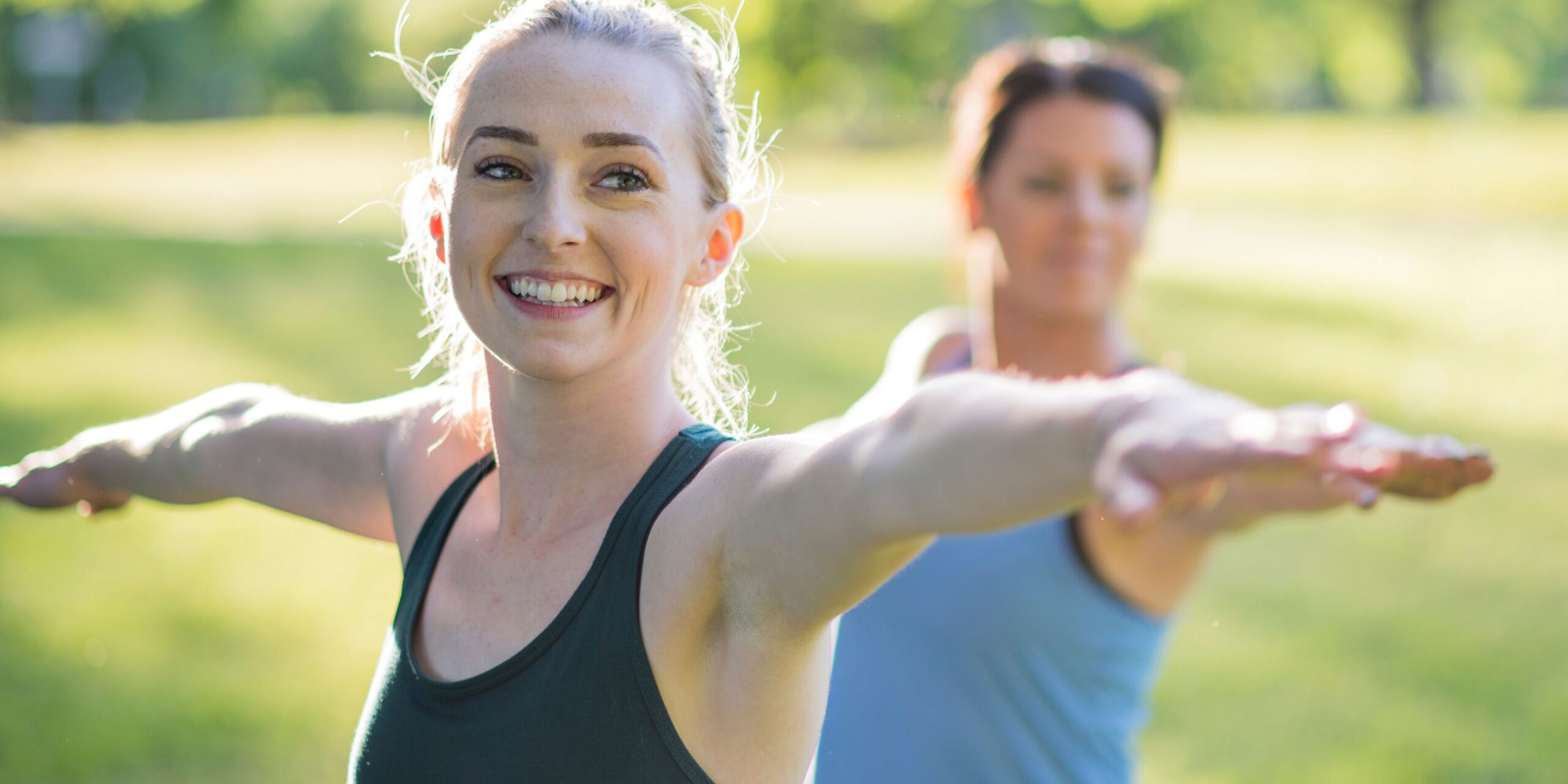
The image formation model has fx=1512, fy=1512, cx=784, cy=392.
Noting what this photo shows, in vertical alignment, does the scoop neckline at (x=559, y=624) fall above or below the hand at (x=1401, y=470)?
below

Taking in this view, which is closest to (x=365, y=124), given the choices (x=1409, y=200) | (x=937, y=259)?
(x=937, y=259)

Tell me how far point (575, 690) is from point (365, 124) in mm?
40815

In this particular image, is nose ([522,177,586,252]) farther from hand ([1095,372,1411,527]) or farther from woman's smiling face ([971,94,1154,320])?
woman's smiling face ([971,94,1154,320])

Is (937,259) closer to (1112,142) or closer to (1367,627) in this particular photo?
(1367,627)

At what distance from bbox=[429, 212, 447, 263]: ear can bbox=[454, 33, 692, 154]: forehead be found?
0.29 metres

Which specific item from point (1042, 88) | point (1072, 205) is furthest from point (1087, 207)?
point (1042, 88)

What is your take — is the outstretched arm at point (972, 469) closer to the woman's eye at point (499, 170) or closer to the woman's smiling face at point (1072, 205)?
the woman's eye at point (499, 170)

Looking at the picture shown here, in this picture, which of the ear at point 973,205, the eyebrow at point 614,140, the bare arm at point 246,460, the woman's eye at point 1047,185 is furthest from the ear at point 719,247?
the ear at point 973,205

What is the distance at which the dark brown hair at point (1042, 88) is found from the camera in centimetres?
394

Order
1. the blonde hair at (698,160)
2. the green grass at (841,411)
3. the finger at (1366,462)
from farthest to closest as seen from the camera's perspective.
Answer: the green grass at (841,411), the blonde hair at (698,160), the finger at (1366,462)

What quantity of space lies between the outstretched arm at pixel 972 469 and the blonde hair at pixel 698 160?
613mm

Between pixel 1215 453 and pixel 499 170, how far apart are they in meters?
1.24

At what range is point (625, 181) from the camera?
2.01 m

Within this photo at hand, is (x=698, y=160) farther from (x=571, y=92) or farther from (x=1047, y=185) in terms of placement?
(x=1047, y=185)
